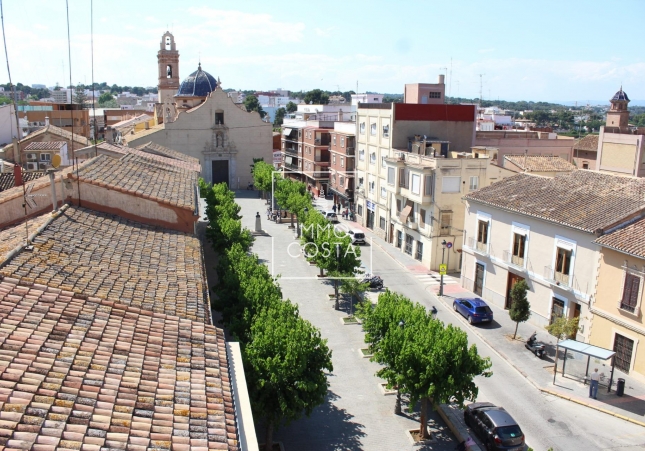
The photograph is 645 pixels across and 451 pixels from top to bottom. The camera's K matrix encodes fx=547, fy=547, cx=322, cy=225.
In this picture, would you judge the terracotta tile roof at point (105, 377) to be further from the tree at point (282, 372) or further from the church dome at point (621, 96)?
the church dome at point (621, 96)

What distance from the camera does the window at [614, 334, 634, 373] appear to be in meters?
24.7

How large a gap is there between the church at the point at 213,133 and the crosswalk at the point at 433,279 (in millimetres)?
41156

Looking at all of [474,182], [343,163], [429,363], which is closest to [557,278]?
[474,182]

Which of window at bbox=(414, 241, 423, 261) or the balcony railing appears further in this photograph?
window at bbox=(414, 241, 423, 261)

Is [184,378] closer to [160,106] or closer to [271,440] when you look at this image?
[271,440]

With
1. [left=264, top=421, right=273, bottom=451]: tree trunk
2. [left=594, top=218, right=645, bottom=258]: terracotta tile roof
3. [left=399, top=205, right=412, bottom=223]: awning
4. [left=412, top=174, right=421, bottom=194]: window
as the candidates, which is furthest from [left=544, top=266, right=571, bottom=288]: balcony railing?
[left=264, top=421, right=273, bottom=451]: tree trunk

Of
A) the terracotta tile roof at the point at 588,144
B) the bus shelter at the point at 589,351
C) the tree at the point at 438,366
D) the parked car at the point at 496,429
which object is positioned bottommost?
the parked car at the point at 496,429

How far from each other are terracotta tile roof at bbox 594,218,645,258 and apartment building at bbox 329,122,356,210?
117 feet

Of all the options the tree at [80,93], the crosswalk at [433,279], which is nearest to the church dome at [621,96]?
the crosswalk at [433,279]

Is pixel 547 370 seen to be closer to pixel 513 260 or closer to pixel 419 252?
pixel 513 260

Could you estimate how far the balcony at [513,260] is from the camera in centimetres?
3152

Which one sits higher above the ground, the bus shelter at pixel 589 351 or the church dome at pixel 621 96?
the church dome at pixel 621 96

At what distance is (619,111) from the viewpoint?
71938 millimetres

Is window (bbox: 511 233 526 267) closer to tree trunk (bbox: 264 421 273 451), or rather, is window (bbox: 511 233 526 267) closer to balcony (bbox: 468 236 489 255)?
balcony (bbox: 468 236 489 255)
